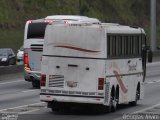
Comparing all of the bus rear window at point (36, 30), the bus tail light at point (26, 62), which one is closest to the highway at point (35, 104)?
the bus tail light at point (26, 62)

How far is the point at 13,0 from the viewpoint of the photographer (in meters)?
69.4

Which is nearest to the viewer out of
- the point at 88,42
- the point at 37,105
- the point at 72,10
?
the point at 88,42

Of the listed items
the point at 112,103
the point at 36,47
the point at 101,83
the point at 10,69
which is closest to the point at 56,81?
the point at 101,83

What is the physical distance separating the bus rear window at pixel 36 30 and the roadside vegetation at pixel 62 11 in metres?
30.0

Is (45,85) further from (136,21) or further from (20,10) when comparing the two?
(136,21)

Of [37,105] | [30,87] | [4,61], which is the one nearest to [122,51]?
[37,105]

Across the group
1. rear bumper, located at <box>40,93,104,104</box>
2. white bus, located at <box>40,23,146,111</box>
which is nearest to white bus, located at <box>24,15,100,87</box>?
white bus, located at <box>40,23,146,111</box>

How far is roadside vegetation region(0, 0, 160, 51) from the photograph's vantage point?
65062 millimetres

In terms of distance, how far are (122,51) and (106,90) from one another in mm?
2142

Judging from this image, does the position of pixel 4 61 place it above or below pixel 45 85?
below

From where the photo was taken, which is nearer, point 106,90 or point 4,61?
point 106,90

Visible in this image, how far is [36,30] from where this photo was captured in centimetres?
3266

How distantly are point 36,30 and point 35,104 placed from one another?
8.83m

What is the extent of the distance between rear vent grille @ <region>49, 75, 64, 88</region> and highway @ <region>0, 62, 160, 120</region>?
0.83m
